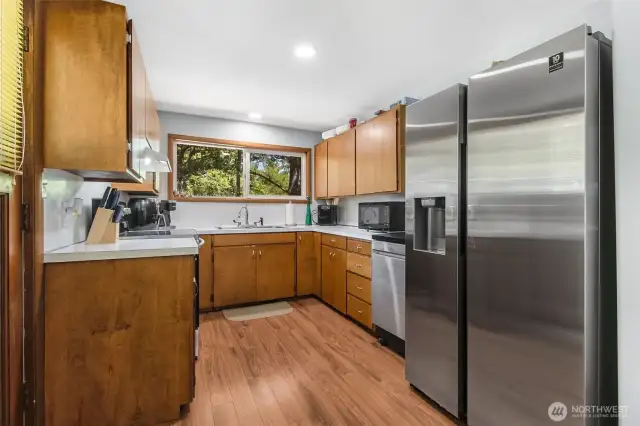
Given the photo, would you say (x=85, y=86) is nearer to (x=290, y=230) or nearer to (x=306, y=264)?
(x=290, y=230)

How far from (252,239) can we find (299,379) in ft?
5.94

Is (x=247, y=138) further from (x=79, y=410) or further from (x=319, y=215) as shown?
(x=79, y=410)

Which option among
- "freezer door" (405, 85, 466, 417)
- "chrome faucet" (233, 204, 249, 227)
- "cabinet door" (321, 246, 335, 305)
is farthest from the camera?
"chrome faucet" (233, 204, 249, 227)

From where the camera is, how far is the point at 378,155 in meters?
3.18

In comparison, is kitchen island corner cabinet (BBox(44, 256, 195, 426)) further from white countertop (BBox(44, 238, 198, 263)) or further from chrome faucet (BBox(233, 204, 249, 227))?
chrome faucet (BBox(233, 204, 249, 227))

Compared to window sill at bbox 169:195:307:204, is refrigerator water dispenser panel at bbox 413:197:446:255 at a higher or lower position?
lower

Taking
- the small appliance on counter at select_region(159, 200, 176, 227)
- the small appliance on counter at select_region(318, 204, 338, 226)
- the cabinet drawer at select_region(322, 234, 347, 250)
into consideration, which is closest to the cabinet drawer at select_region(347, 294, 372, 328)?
the cabinet drawer at select_region(322, 234, 347, 250)

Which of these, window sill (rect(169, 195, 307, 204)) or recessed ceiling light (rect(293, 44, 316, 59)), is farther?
window sill (rect(169, 195, 307, 204))

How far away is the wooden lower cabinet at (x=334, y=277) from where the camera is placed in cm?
325

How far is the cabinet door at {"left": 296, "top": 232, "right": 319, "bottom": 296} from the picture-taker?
3.81 m

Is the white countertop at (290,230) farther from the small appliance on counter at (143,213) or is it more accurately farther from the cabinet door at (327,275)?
the small appliance on counter at (143,213)

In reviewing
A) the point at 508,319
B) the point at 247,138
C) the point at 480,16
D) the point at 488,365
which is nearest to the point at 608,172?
the point at 508,319

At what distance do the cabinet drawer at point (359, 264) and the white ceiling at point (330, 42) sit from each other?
164 cm

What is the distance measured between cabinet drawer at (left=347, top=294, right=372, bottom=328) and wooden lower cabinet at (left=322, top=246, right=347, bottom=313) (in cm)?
9
